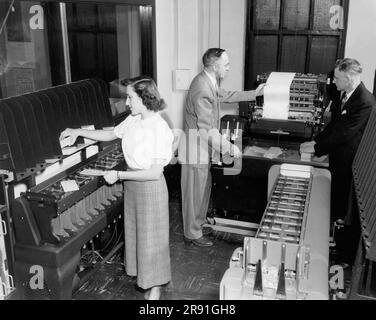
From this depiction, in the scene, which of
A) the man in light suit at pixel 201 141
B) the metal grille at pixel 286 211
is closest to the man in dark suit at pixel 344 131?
the man in light suit at pixel 201 141

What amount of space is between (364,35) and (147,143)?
3053 mm

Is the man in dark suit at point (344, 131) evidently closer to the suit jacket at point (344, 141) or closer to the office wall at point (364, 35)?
the suit jacket at point (344, 141)

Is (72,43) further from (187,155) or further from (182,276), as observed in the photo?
(182,276)

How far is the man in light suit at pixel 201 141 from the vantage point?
150 inches

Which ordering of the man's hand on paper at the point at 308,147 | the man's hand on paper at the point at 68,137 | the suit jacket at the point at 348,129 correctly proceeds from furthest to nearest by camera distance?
the man's hand on paper at the point at 308,147 < the suit jacket at the point at 348,129 < the man's hand on paper at the point at 68,137

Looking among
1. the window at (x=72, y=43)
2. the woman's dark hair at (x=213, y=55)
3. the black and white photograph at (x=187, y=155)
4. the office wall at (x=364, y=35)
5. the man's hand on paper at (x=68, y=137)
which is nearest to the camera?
the black and white photograph at (x=187, y=155)

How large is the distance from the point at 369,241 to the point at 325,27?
10.3ft

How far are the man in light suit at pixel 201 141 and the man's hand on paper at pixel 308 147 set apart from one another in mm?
562

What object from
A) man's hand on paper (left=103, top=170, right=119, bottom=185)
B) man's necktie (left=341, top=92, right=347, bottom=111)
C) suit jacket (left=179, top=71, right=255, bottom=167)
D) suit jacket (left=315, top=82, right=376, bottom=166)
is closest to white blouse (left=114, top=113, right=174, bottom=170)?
man's hand on paper (left=103, top=170, right=119, bottom=185)

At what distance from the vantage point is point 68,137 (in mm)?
3275

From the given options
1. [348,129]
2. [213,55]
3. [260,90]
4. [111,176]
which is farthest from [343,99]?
[111,176]

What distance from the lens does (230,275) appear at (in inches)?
77.6
